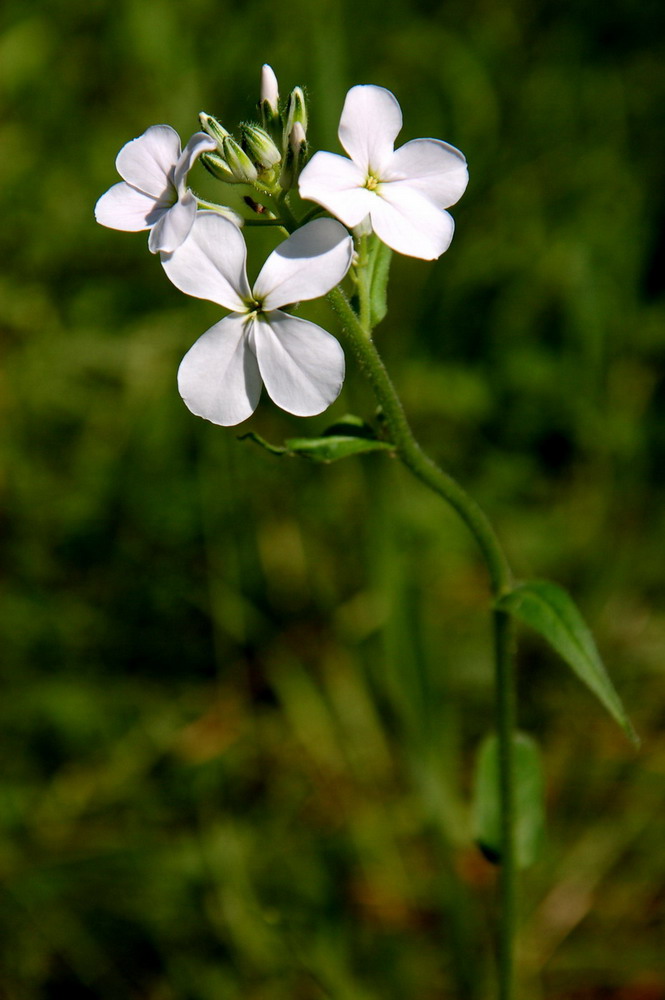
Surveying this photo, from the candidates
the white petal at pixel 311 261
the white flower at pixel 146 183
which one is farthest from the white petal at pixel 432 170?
the white flower at pixel 146 183

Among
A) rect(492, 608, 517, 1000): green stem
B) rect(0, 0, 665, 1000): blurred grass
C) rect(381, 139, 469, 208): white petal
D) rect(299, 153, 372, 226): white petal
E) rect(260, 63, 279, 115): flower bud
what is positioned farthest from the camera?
rect(0, 0, 665, 1000): blurred grass

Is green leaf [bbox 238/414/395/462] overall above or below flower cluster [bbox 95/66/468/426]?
below

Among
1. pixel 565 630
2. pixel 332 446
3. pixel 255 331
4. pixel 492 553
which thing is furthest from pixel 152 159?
pixel 565 630

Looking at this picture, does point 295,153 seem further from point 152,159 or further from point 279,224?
point 152,159

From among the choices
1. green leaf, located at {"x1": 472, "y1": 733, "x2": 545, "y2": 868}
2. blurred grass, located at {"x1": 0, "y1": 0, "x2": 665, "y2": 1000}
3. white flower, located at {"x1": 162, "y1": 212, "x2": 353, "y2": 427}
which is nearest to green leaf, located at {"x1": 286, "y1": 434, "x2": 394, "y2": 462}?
white flower, located at {"x1": 162, "y1": 212, "x2": 353, "y2": 427}

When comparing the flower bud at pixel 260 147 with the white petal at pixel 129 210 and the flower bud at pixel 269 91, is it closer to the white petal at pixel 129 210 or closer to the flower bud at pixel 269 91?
the flower bud at pixel 269 91

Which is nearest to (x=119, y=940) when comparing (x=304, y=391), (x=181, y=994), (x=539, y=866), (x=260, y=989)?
(x=181, y=994)

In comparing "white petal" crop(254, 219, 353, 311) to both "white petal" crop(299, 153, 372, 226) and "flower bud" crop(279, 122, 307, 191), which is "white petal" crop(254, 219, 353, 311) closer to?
"white petal" crop(299, 153, 372, 226)
